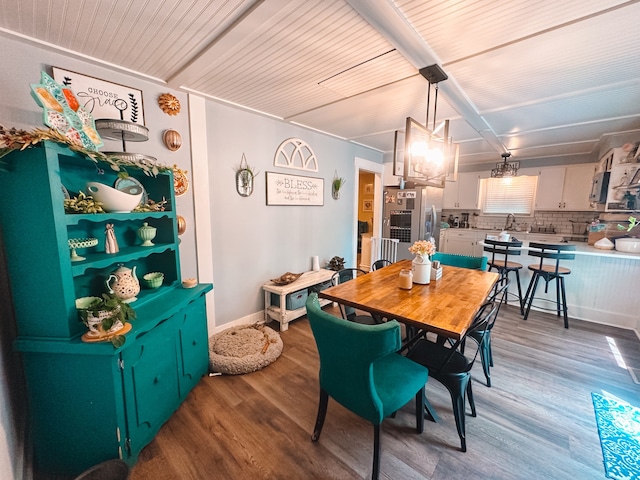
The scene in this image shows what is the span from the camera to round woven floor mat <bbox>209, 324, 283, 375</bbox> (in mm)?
2162

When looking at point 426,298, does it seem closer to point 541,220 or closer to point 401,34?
point 401,34

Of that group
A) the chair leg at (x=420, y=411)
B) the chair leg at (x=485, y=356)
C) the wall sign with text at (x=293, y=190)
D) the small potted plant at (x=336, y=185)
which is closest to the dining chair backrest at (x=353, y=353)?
the chair leg at (x=420, y=411)

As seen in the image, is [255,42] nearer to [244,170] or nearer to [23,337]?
[244,170]

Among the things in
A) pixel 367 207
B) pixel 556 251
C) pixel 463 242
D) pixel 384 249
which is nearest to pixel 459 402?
pixel 556 251

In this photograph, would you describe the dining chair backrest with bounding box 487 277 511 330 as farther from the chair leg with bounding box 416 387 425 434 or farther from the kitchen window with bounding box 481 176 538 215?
the kitchen window with bounding box 481 176 538 215

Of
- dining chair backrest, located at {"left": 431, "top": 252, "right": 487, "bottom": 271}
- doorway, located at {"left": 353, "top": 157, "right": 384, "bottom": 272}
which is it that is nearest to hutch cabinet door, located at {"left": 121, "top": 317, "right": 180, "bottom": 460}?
dining chair backrest, located at {"left": 431, "top": 252, "right": 487, "bottom": 271}

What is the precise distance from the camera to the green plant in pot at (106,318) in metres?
1.27

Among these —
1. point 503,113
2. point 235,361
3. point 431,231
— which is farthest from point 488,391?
point 431,231

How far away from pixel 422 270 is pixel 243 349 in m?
1.77

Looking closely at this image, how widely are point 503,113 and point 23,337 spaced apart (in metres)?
4.12

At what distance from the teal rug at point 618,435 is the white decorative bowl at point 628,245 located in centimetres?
218

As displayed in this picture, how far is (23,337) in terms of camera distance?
4.16 feet

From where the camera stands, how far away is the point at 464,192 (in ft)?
19.0

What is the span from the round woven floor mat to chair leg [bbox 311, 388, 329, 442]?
84cm
